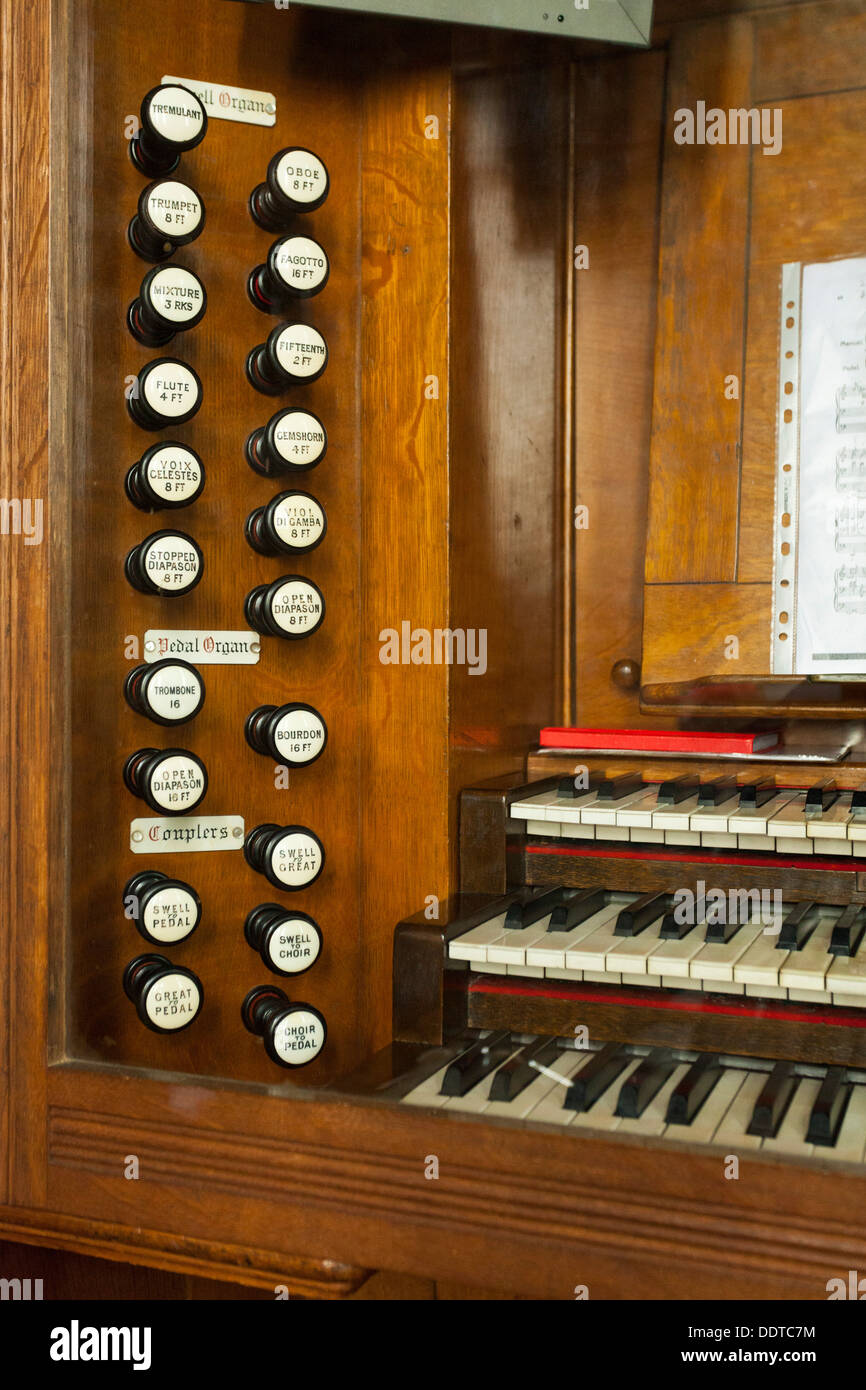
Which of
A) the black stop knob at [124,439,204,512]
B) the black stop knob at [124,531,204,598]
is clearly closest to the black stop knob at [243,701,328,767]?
the black stop knob at [124,531,204,598]

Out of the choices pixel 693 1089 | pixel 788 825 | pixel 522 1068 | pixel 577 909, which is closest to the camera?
pixel 693 1089

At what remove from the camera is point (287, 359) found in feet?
6.21

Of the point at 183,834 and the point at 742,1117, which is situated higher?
the point at 183,834

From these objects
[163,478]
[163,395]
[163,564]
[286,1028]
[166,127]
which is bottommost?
[286,1028]

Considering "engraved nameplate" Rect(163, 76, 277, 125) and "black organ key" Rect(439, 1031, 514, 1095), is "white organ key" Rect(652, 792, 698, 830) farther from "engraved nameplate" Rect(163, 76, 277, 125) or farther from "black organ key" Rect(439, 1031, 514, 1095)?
"engraved nameplate" Rect(163, 76, 277, 125)

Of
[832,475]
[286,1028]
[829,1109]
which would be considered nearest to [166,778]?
[286,1028]

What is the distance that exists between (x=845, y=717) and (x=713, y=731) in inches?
9.2

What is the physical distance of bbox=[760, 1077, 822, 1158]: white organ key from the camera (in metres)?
1.28

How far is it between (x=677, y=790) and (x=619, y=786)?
120mm

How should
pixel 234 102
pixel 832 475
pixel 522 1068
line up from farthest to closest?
1. pixel 832 475
2. pixel 234 102
3. pixel 522 1068

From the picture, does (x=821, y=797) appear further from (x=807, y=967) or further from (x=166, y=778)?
(x=166, y=778)
